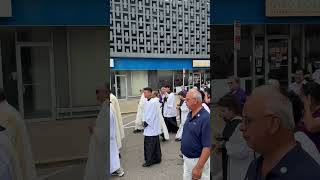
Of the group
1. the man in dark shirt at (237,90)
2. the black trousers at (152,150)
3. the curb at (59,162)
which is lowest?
the curb at (59,162)

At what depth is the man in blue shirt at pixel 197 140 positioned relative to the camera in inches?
109

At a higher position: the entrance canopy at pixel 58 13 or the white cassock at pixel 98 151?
the entrance canopy at pixel 58 13

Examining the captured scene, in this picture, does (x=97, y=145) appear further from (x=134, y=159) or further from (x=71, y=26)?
(x=71, y=26)

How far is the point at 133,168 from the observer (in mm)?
2668

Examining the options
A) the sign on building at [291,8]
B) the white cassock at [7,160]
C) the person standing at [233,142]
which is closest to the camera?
the white cassock at [7,160]

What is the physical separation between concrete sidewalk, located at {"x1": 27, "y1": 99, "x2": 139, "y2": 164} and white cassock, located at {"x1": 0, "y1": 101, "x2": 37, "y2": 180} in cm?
5

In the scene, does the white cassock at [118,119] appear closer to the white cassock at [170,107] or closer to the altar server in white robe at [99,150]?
the altar server in white robe at [99,150]

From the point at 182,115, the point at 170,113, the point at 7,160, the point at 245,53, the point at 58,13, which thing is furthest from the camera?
the point at 170,113

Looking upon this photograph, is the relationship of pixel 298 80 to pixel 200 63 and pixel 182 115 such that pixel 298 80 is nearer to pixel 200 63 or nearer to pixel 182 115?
pixel 200 63

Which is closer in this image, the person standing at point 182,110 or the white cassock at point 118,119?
the white cassock at point 118,119

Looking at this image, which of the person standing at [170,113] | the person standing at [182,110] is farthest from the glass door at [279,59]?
the person standing at [170,113]

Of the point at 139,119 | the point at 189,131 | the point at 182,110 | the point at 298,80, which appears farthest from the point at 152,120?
the point at 298,80

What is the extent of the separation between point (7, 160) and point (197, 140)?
4.58ft

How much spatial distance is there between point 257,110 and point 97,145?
1.62 meters
